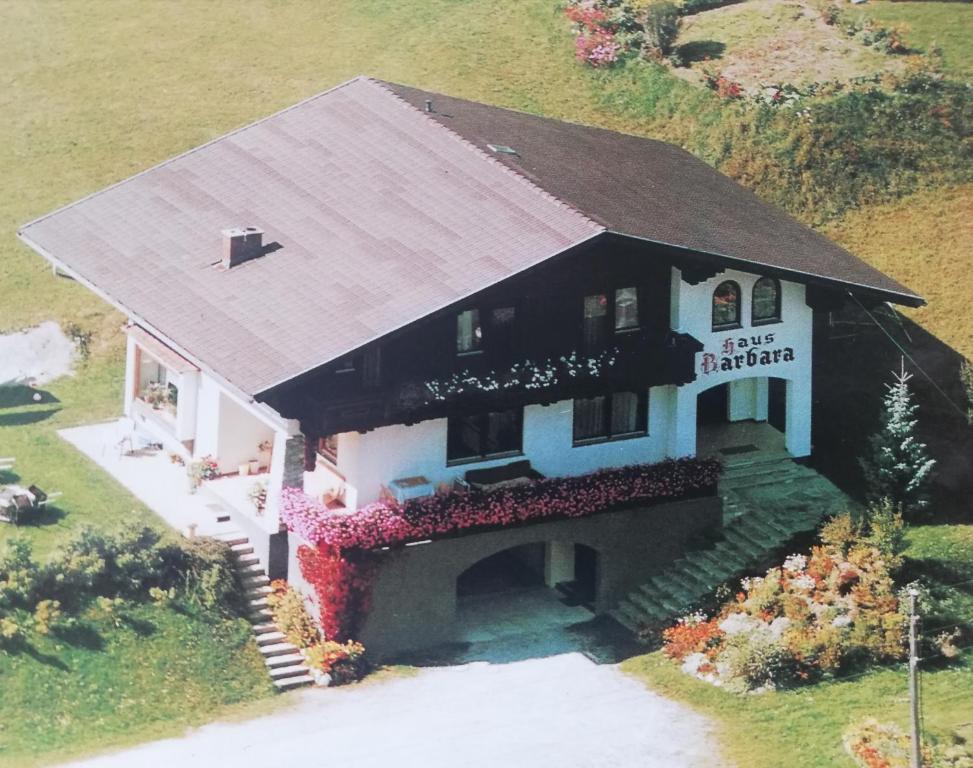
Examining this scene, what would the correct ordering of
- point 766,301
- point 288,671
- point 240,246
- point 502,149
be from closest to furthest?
point 288,671 → point 240,246 → point 766,301 → point 502,149

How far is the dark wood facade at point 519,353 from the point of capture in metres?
42.2

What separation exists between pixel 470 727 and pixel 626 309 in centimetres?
1224

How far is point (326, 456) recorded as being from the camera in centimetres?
4472

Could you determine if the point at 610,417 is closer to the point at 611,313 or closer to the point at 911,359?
the point at 611,313

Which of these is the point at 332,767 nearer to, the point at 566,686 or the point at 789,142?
the point at 566,686

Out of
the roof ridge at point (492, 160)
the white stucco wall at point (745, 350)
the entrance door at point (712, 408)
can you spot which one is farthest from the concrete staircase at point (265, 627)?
the entrance door at point (712, 408)

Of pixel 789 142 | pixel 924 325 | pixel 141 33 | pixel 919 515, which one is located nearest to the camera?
pixel 919 515

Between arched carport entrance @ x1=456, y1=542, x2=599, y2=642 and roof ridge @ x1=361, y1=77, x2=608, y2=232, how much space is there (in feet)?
→ 28.4

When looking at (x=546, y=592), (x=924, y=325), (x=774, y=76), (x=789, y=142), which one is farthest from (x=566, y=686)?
(x=774, y=76)

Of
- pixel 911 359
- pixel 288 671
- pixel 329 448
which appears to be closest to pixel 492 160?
pixel 329 448

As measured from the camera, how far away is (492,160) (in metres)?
48.1

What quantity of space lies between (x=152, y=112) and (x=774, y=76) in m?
25.3

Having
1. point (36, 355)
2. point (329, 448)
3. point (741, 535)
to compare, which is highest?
point (36, 355)

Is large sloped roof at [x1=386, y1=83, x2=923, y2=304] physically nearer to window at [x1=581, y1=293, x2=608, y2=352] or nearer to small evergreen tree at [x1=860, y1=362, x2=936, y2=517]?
window at [x1=581, y1=293, x2=608, y2=352]
